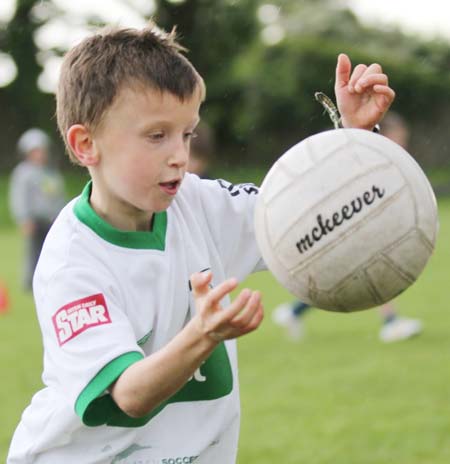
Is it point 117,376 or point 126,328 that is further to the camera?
point 126,328

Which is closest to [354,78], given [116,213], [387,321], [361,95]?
[361,95]

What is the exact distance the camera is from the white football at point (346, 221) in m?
2.92

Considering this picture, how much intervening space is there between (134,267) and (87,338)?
1.16ft

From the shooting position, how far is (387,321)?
922 centimetres

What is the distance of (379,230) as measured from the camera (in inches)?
115

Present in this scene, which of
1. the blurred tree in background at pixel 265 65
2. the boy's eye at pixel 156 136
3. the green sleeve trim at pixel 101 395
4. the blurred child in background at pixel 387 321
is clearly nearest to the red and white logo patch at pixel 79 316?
the green sleeve trim at pixel 101 395

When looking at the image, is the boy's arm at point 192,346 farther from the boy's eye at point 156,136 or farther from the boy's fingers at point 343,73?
the boy's fingers at point 343,73

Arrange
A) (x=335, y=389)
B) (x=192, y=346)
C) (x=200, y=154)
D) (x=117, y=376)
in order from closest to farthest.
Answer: (x=192, y=346), (x=117, y=376), (x=335, y=389), (x=200, y=154)

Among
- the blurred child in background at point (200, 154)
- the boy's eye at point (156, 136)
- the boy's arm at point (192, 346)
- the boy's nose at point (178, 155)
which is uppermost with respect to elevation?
the boy's eye at point (156, 136)

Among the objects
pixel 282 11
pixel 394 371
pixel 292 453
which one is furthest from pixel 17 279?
pixel 282 11

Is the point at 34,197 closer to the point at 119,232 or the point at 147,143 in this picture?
the point at 119,232

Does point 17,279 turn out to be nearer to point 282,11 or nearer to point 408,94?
point 408,94

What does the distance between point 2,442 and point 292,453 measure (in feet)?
6.20

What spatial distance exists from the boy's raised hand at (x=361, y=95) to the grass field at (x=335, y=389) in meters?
2.50
